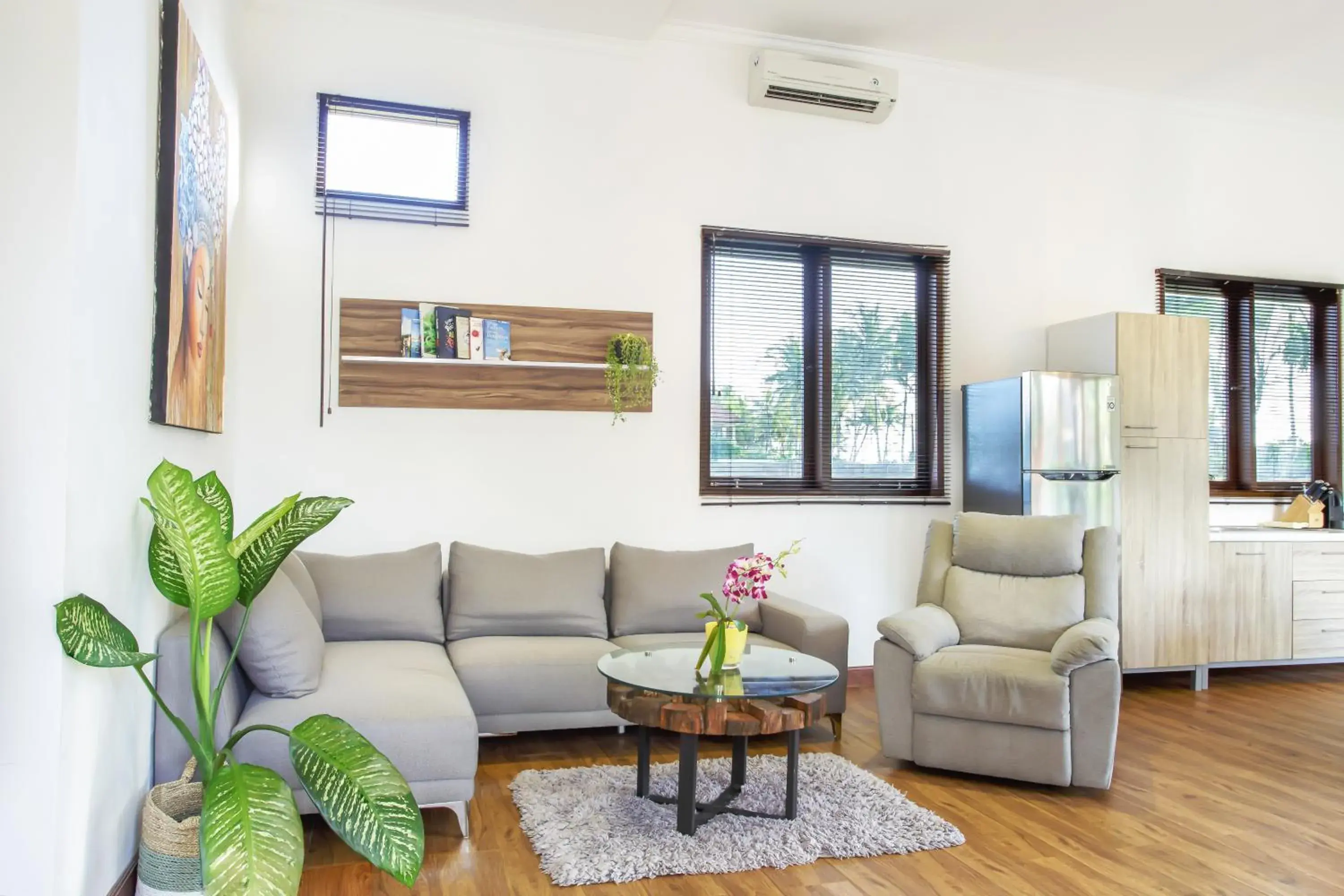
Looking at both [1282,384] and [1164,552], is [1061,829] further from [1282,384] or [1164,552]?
[1282,384]

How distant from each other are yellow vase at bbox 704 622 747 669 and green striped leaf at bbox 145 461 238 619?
5.09 feet

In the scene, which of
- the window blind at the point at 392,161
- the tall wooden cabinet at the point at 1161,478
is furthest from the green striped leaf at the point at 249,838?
the tall wooden cabinet at the point at 1161,478

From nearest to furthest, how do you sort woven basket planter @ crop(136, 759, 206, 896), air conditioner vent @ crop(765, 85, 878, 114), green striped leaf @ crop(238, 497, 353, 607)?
woven basket planter @ crop(136, 759, 206, 896)
green striped leaf @ crop(238, 497, 353, 607)
air conditioner vent @ crop(765, 85, 878, 114)

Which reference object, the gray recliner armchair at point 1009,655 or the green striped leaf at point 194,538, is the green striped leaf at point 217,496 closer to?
the green striped leaf at point 194,538

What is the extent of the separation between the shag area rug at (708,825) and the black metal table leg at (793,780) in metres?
0.04

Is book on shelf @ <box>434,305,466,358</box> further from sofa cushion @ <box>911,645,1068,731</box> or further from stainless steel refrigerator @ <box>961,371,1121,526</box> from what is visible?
stainless steel refrigerator @ <box>961,371,1121,526</box>

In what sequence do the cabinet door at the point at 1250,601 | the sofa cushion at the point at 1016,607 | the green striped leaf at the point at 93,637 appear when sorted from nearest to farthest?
1. the green striped leaf at the point at 93,637
2. the sofa cushion at the point at 1016,607
3. the cabinet door at the point at 1250,601

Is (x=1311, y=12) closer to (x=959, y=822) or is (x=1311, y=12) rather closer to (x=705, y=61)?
(x=705, y=61)

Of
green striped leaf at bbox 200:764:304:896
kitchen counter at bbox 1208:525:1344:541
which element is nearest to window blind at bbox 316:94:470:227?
green striped leaf at bbox 200:764:304:896

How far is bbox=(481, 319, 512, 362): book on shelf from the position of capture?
180 inches

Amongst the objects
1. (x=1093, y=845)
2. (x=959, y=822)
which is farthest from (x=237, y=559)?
(x=1093, y=845)

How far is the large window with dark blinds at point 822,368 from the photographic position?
5090mm

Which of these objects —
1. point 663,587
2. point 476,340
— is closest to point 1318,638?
point 663,587

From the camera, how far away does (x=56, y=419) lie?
2125 millimetres
